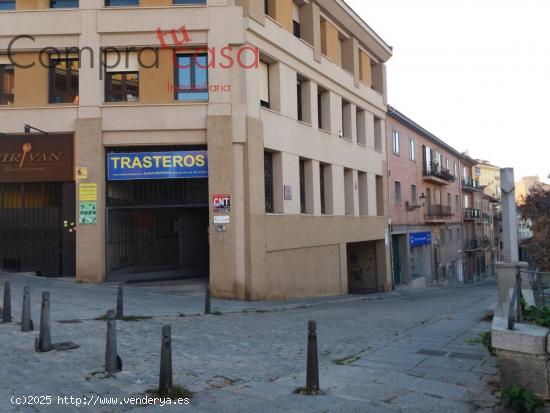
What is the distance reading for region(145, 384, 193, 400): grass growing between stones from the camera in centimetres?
552

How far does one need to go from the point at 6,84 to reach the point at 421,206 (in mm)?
25679

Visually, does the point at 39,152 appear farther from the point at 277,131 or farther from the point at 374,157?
the point at 374,157

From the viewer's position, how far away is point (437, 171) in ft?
125

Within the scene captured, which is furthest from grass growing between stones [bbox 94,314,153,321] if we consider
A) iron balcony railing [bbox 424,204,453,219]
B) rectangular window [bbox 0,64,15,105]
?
iron balcony railing [bbox 424,204,453,219]

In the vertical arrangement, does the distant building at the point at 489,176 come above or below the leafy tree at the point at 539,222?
above

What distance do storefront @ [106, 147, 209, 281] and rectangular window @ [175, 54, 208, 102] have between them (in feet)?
5.55

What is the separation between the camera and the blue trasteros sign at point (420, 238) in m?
32.2

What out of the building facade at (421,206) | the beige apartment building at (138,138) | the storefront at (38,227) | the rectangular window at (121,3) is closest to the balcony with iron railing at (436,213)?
the building facade at (421,206)

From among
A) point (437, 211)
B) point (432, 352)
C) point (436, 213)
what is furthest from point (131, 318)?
point (437, 211)

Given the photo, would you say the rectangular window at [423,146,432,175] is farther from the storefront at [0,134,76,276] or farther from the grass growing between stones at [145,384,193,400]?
the grass growing between stones at [145,384,193,400]

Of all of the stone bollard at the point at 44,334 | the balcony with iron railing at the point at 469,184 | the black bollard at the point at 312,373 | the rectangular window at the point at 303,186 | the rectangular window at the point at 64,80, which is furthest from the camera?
the balcony with iron railing at the point at 469,184

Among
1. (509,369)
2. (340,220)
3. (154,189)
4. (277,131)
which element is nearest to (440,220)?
(340,220)

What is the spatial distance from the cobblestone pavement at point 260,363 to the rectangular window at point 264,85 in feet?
27.7

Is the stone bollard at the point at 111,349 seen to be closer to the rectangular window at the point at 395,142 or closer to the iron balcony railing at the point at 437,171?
the rectangular window at the point at 395,142
